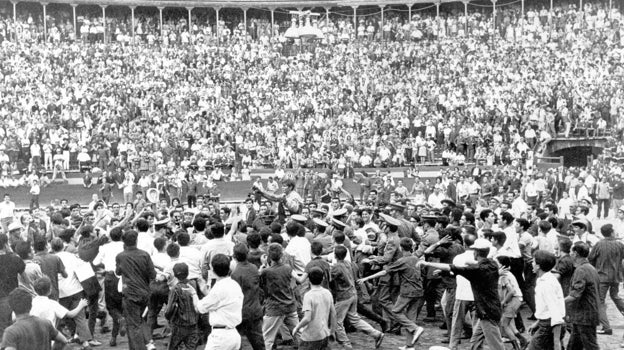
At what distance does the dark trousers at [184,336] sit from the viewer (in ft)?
35.5

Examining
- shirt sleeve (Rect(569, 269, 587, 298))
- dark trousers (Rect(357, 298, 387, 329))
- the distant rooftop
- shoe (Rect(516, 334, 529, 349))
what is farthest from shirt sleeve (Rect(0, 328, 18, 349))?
the distant rooftop

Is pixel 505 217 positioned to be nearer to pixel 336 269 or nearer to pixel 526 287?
pixel 526 287

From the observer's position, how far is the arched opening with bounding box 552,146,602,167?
38062 mm

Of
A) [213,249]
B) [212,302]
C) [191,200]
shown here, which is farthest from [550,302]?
[191,200]

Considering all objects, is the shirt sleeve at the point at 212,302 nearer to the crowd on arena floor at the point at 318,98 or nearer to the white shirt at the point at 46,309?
the white shirt at the point at 46,309

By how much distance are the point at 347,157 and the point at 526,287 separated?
→ 19.9 metres

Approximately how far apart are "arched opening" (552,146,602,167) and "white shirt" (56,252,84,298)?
29017mm

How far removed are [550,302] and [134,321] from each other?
16.8 feet

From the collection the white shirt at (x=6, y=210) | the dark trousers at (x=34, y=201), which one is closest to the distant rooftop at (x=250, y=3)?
the dark trousers at (x=34, y=201)

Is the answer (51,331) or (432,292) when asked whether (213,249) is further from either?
(432,292)

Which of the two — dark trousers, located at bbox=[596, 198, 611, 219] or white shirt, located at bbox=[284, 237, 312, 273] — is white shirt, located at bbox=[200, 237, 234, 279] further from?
dark trousers, located at bbox=[596, 198, 611, 219]

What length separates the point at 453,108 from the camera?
3853cm

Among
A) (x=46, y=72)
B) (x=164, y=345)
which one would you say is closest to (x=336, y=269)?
(x=164, y=345)

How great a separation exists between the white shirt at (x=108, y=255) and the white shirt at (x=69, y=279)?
1.15 feet
